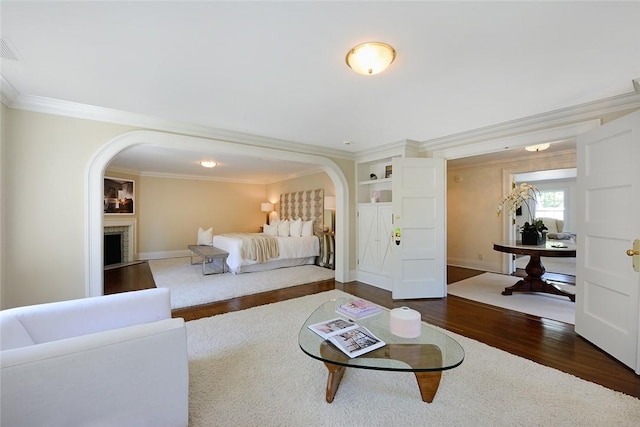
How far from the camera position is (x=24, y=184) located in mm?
2453

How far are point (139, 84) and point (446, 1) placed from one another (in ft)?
7.83

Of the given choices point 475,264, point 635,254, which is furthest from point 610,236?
point 475,264

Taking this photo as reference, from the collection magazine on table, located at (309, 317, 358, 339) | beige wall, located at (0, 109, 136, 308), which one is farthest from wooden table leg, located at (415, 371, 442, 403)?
beige wall, located at (0, 109, 136, 308)

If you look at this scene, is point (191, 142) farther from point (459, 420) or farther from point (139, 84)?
point (459, 420)

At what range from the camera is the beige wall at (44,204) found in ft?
7.91

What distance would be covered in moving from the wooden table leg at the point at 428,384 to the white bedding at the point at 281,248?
4156mm

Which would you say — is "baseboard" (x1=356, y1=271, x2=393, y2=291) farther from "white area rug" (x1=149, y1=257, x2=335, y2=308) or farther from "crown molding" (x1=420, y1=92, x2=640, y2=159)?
"crown molding" (x1=420, y1=92, x2=640, y2=159)

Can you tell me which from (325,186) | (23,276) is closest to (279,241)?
(325,186)

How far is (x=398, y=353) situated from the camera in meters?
1.63

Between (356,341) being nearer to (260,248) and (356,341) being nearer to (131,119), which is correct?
(131,119)

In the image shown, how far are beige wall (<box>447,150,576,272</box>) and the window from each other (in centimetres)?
469

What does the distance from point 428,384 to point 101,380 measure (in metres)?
1.81

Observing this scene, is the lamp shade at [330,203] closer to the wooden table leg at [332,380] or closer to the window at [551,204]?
the wooden table leg at [332,380]

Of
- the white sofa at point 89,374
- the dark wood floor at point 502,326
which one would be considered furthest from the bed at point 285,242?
the white sofa at point 89,374
